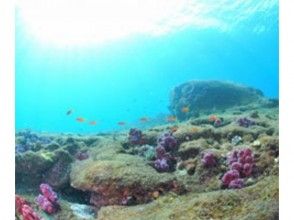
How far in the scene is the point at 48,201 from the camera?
4863 millimetres

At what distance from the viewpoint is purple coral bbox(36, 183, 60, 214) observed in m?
4.82

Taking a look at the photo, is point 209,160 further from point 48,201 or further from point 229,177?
point 48,201

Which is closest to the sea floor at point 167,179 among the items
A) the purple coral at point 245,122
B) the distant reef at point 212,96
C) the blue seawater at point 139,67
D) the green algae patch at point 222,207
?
the green algae patch at point 222,207

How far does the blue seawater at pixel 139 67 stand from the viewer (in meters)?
14.7

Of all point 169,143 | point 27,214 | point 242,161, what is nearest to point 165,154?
point 169,143

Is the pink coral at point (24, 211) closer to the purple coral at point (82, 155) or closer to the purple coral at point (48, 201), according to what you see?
the purple coral at point (48, 201)

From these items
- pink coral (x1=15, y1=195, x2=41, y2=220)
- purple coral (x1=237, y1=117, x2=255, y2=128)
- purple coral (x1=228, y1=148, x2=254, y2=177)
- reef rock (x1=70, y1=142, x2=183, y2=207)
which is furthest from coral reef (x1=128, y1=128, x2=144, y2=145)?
pink coral (x1=15, y1=195, x2=41, y2=220)

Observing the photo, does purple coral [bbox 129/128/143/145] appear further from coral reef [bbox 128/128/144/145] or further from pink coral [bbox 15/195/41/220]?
pink coral [bbox 15/195/41/220]

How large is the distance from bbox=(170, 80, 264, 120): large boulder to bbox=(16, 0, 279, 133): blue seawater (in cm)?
112

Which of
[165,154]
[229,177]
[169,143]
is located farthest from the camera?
[169,143]

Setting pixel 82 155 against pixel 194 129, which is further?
pixel 82 155

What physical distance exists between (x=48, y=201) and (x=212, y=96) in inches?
353

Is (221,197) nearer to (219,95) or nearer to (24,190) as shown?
(24,190)
